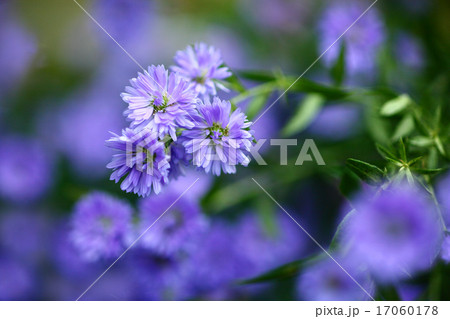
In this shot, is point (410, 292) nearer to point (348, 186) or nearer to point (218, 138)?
point (348, 186)

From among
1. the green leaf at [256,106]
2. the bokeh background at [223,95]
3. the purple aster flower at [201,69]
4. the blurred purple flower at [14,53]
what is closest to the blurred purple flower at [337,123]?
the bokeh background at [223,95]

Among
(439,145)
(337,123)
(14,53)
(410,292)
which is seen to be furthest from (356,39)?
(14,53)

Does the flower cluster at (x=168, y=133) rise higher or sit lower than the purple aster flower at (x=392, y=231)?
higher

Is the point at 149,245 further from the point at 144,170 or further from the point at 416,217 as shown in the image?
the point at 416,217

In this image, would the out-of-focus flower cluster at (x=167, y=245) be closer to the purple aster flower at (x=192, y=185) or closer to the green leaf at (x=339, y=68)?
the purple aster flower at (x=192, y=185)

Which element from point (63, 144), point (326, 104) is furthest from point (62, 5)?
point (326, 104)

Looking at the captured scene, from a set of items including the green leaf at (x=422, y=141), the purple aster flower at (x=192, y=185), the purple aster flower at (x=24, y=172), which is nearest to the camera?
the green leaf at (x=422, y=141)
